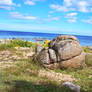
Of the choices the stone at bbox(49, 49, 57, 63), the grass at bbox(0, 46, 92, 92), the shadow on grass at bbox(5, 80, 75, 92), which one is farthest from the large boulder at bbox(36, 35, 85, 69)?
the shadow on grass at bbox(5, 80, 75, 92)

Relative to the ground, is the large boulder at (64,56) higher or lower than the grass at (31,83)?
higher

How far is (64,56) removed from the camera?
11625 millimetres

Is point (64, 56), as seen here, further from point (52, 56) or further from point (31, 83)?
point (31, 83)

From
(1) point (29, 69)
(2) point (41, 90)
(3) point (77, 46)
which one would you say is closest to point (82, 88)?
(2) point (41, 90)

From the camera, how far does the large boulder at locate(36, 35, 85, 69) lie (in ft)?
38.3

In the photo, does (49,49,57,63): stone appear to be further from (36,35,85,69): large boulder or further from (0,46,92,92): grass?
(0,46,92,92): grass

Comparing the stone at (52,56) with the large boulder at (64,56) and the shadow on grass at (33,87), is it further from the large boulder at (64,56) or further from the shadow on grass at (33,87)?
the shadow on grass at (33,87)

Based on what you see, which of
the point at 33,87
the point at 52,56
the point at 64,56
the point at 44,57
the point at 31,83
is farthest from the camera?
the point at 44,57

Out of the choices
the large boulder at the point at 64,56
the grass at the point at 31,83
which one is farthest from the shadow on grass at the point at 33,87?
the large boulder at the point at 64,56

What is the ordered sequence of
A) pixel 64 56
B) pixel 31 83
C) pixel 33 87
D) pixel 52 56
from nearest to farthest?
pixel 33 87 < pixel 31 83 < pixel 64 56 < pixel 52 56

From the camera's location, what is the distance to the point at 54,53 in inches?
476

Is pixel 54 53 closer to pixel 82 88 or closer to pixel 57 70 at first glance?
pixel 57 70

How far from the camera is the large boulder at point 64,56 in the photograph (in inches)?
460

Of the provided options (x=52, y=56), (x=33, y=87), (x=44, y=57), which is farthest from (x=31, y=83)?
(x=44, y=57)
